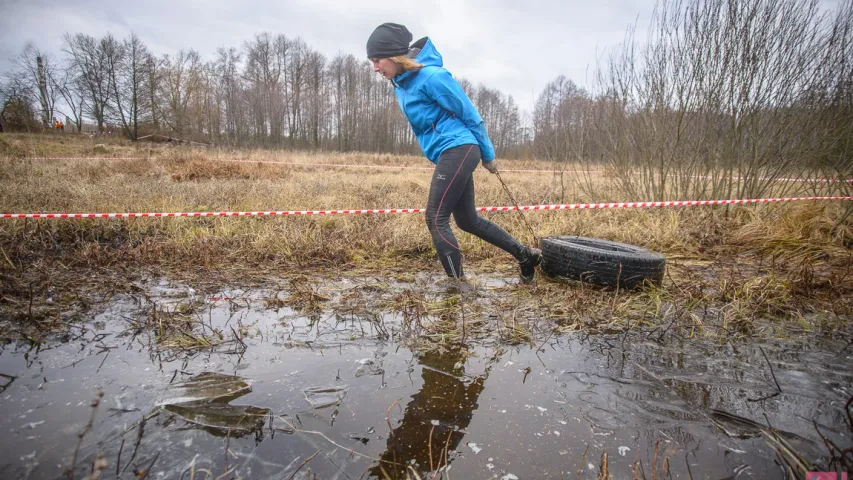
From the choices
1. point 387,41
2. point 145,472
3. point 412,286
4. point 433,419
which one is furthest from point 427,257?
point 145,472

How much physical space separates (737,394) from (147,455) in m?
2.70

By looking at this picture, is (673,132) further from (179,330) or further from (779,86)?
(179,330)

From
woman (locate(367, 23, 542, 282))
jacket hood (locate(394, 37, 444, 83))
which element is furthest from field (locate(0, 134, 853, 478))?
jacket hood (locate(394, 37, 444, 83))

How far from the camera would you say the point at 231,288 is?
3926mm

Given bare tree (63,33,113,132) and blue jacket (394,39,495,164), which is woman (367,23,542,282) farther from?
bare tree (63,33,113,132)

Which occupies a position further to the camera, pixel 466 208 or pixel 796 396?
pixel 466 208

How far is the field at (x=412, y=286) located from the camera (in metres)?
2.63

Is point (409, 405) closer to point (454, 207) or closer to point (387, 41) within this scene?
point (454, 207)

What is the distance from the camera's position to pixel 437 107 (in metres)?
3.49

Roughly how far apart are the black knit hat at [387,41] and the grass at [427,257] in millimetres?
1928

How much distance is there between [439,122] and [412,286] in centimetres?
155

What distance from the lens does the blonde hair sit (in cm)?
331

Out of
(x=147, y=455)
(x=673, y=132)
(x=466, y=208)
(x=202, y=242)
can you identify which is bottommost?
(x=147, y=455)

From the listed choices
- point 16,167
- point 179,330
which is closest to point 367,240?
point 179,330
